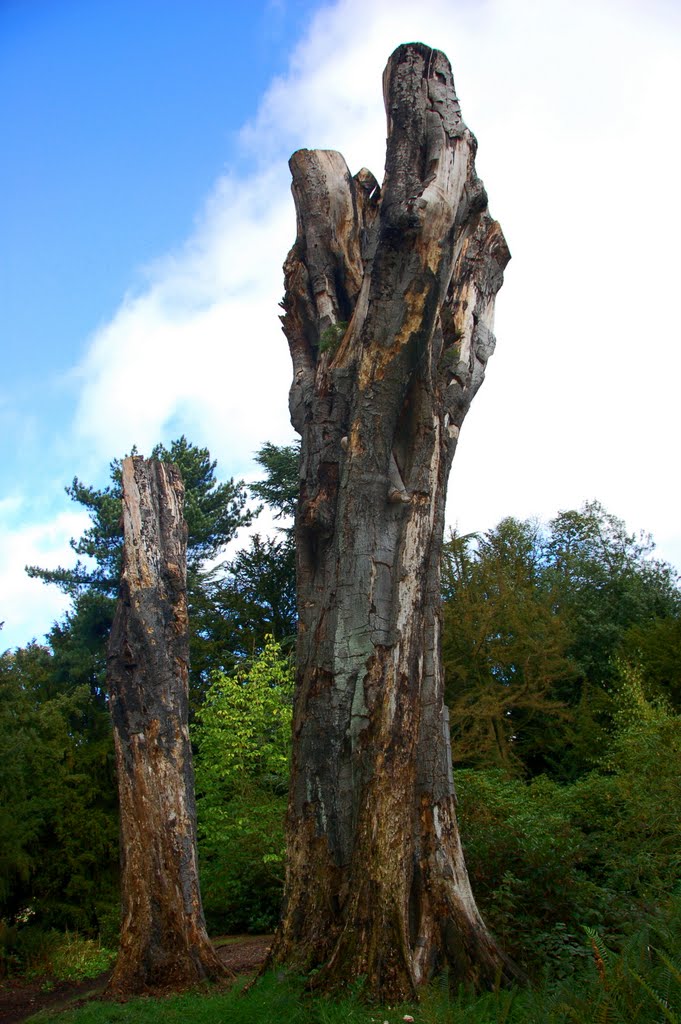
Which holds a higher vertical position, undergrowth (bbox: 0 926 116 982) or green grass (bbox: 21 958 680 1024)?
green grass (bbox: 21 958 680 1024)

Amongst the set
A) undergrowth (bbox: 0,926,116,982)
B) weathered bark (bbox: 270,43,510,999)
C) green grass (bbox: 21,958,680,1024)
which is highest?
weathered bark (bbox: 270,43,510,999)

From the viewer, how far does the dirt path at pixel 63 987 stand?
10789mm

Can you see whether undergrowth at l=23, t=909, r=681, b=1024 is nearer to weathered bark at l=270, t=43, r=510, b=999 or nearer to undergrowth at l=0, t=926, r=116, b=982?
weathered bark at l=270, t=43, r=510, b=999

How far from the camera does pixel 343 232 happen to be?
9141 mm

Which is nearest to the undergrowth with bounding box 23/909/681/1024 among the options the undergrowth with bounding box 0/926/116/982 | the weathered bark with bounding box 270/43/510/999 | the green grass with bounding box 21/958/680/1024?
the green grass with bounding box 21/958/680/1024

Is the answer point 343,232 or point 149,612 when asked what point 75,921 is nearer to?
point 149,612

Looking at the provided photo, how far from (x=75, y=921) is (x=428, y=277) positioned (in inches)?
706

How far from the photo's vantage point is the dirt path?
35.4ft

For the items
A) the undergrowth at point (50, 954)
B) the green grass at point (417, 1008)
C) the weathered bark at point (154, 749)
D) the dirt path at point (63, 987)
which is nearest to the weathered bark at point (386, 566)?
the green grass at point (417, 1008)

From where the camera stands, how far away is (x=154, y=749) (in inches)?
363

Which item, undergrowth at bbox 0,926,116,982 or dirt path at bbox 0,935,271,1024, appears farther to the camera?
undergrowth at bbox 0,926,116,982

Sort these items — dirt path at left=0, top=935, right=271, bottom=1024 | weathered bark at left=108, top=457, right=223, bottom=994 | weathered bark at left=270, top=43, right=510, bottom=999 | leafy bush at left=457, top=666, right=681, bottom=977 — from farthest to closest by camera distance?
dirt path at left=0, top=935, right=271, bottom=1024, weathered bark at left=108, top=457, right=223, bottom=994, leafy bush at left=457, top=666, right=681, bottom=977, weathered bark at left=270, top=43, right=510, bottom=999

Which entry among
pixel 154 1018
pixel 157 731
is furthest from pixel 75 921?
pixel 154 1018

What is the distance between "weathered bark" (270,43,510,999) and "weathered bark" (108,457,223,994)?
2787mm
